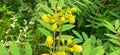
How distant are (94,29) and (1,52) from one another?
57.7 inches

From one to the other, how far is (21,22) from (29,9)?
0.17 meters

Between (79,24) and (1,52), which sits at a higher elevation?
(1,52)

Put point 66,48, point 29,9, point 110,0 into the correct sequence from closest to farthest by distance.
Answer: point 66,48 < point 110,0 < point 29,9

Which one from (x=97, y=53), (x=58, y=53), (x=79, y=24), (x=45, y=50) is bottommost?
(x=45, y=50)

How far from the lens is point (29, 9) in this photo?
306 centimetres

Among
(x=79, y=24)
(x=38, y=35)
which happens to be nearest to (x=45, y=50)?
(x=38, y=35)

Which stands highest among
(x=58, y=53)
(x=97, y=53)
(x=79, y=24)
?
(x=58, y=53)

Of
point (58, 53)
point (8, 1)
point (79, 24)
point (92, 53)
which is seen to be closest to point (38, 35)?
point (79, 24)

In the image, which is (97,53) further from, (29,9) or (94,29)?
(29,9)

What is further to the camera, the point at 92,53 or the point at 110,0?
the point at 110,0

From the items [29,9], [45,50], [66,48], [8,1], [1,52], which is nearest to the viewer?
[66,48]

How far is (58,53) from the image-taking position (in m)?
1.00

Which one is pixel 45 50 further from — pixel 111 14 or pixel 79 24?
pixel 111 14

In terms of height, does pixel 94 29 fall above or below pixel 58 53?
below
